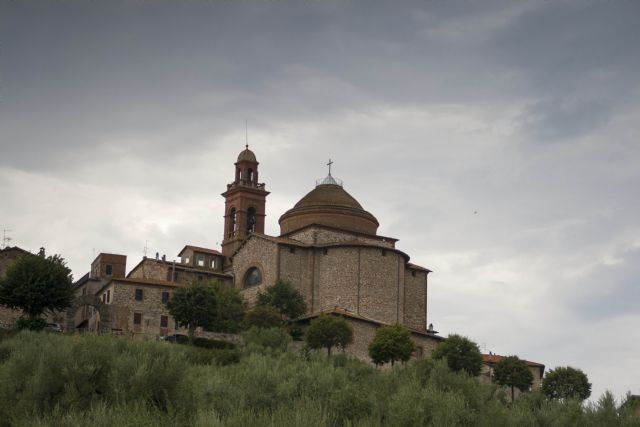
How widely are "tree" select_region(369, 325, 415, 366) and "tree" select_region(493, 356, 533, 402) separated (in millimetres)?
6727

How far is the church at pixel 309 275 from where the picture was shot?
2420 inches

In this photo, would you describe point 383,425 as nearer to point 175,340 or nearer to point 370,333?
point 175,340

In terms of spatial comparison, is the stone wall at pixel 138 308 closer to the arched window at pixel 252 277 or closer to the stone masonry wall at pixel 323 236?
the arched window at pixel 252 277

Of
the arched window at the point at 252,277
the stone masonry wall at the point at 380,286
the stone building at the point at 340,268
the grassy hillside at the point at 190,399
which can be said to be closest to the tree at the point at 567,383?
the stone building at the point at 340,268

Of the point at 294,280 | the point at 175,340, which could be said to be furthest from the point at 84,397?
Answer: the point at 294,280

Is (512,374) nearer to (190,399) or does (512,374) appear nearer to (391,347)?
(391,347)

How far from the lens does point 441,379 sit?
35625 mm

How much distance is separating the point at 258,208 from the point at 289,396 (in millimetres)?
51754

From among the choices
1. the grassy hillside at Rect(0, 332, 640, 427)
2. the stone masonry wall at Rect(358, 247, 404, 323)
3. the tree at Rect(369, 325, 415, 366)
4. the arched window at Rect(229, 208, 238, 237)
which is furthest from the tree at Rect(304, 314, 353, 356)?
the arched window at Rect(229, 208, 238, 237)

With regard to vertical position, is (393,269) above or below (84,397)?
above

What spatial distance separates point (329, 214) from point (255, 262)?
21.2 feet

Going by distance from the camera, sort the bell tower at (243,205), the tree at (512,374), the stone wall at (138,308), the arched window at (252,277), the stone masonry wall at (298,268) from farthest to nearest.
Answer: the bell tower at (243,205) → the arched window at (252,277) → the stone masonry wall at (298,268) → the stone wall at (138,308) → the tree at (512,374)

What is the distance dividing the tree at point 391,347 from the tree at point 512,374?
673 centimetres

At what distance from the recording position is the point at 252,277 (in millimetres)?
68000
